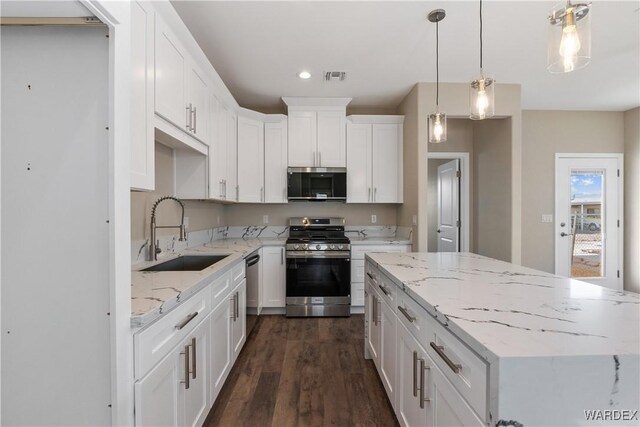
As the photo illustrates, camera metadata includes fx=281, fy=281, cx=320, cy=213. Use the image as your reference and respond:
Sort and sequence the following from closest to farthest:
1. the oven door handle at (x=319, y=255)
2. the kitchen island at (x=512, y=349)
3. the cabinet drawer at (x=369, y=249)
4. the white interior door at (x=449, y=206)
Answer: the kitchen island at (x=512, y=349)
the oven door handle at (x=319, y=255)
the cabinet drawer at (x=369, y=249)
the white interior door at (x=449, y=206)

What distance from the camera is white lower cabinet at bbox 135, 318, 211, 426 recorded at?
3.33 ft

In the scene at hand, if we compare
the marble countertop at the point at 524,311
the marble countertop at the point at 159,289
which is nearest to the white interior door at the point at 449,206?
the marble countertop at the point at 524,311

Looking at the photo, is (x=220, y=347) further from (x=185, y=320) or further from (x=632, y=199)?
(x=632, y=199)

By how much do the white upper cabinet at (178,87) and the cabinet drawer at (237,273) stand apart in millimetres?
1048

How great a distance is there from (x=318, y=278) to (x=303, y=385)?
4.34 ft

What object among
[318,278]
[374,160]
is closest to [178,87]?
[318,278]

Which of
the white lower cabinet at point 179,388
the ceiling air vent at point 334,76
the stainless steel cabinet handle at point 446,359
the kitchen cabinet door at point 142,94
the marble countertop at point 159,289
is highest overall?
the ceiling air vent at point 334,76

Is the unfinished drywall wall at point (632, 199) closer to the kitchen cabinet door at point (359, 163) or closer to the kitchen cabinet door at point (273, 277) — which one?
the kitchen cabinet door at point (359, 163)

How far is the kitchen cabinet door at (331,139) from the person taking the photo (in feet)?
11.7

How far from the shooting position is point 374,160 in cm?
365

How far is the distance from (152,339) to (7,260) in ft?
1.69

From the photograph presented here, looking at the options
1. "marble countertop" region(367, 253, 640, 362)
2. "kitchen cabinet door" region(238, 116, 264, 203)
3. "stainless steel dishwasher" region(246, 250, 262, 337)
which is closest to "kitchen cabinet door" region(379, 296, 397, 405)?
"marble countertop" region(367, 253, 640, 362)

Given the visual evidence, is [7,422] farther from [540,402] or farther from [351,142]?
[351,142]

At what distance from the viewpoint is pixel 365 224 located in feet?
13.0
